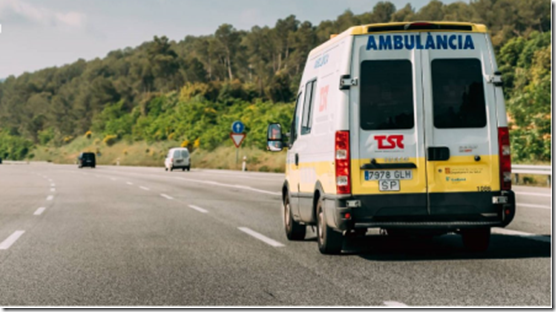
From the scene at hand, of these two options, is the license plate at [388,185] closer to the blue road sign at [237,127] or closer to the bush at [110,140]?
the blue road sign at [237,127]

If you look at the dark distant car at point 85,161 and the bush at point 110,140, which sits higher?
the bush at point 110,140

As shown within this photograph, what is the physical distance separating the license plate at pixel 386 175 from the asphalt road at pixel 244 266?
92cm

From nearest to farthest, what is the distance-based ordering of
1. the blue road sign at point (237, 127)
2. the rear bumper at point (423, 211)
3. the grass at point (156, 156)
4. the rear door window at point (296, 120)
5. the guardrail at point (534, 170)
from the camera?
the rear bumper at point (423, 211) → the rear door window at point (296, 120) → the guardrail at point (534, 170) → the blue road sign at point (237, 127) → the grass at point (156, 156)

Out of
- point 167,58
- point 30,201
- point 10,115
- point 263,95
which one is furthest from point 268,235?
point 10,115

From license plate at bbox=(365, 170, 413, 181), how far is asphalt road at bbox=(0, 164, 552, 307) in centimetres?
92

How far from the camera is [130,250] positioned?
917 centimetres

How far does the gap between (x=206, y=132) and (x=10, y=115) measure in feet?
322

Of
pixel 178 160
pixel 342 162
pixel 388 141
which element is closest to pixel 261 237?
pixel 342 162

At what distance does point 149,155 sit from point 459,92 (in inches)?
2978

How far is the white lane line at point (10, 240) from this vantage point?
9555 mm

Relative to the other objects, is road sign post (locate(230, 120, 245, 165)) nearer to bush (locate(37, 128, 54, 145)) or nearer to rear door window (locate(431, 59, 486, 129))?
rear door window (locate(431, 59, 486, 129))

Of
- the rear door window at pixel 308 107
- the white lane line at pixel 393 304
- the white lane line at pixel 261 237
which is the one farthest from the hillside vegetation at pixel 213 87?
the white lane line at pixel 393 304

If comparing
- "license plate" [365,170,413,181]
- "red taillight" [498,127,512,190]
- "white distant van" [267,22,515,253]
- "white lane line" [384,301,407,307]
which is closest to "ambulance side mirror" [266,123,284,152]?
"white distant van" [267,22,515,253]

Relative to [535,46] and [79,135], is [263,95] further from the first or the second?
[79,135]
